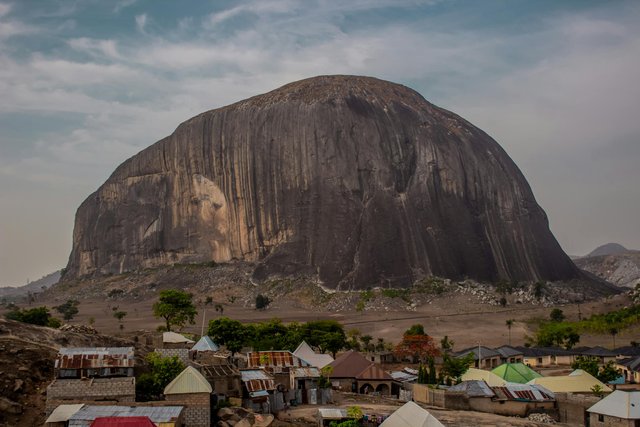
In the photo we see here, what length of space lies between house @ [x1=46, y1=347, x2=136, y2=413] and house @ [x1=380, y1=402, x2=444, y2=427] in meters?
10.2

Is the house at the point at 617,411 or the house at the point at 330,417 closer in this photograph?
the house at the point at 330,417

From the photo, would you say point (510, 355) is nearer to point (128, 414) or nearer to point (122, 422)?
point (128, 414)

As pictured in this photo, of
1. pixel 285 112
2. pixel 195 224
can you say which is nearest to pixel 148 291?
pixel 195 224

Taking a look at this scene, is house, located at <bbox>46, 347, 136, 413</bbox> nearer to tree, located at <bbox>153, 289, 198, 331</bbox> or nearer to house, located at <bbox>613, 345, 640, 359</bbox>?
tree, located at <bbox>153, 289, 198, 331</bbox>

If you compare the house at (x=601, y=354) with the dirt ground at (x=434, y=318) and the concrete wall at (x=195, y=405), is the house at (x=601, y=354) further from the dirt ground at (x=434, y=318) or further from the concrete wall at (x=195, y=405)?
the concrete wall at (x=195, y=405)

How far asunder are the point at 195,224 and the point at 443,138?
44062 millimetres

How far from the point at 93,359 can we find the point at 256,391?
7.74m

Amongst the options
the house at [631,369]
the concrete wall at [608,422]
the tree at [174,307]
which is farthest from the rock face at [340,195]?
the concrete wall at [608,422]

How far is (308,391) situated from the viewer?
39.8 metres

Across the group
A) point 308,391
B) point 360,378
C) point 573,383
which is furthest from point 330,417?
point 573,383

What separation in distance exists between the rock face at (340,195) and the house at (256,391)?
72253 mm

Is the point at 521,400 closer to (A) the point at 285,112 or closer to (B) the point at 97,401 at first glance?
(B) the point at 97,401

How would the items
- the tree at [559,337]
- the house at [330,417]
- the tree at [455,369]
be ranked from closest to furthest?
1. the house at [330,417]
2. the tree at [455,369]
3. the tree at [559,337]

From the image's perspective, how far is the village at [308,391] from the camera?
29406mm
